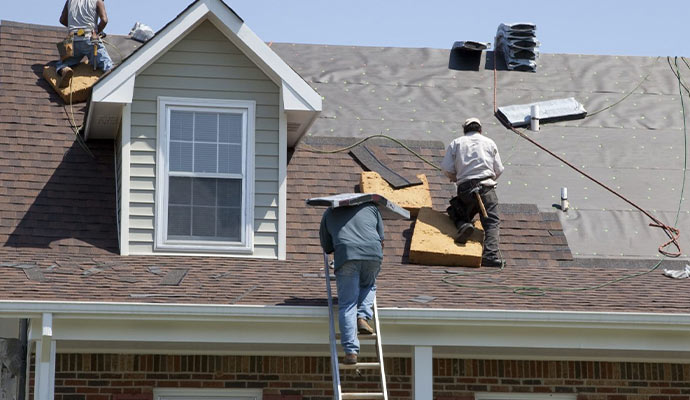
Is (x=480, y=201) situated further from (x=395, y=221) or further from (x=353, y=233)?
(x=353, y=233)

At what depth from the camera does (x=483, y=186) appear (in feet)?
40.6

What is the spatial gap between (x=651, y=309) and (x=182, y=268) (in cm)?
425

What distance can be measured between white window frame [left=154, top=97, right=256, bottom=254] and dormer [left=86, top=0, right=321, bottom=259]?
1 centimetres

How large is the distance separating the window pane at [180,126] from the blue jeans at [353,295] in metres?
3.03

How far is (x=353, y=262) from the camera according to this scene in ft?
32.7

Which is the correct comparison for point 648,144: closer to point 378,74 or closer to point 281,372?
point 378,74

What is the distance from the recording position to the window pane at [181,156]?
40.1ft

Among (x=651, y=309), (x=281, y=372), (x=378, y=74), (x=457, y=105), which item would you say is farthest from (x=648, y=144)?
(x=281, y=372)

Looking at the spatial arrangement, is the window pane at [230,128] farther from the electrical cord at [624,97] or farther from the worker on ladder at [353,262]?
the electrical cord at [624,97]

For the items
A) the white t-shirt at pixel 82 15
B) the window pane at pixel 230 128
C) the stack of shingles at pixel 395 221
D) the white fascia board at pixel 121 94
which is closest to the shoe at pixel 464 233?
the stack of shingles at pixel 395 221

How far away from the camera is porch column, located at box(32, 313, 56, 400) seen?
Answer: 955 centimetres

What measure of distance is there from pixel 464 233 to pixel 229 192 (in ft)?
7.84

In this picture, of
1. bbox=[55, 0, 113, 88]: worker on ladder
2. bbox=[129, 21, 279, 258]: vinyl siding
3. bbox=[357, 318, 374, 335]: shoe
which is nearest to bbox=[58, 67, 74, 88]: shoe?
bbox=[55, 0, 113, 88]: worker on ladder

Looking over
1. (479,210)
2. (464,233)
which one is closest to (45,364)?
(464,233)
